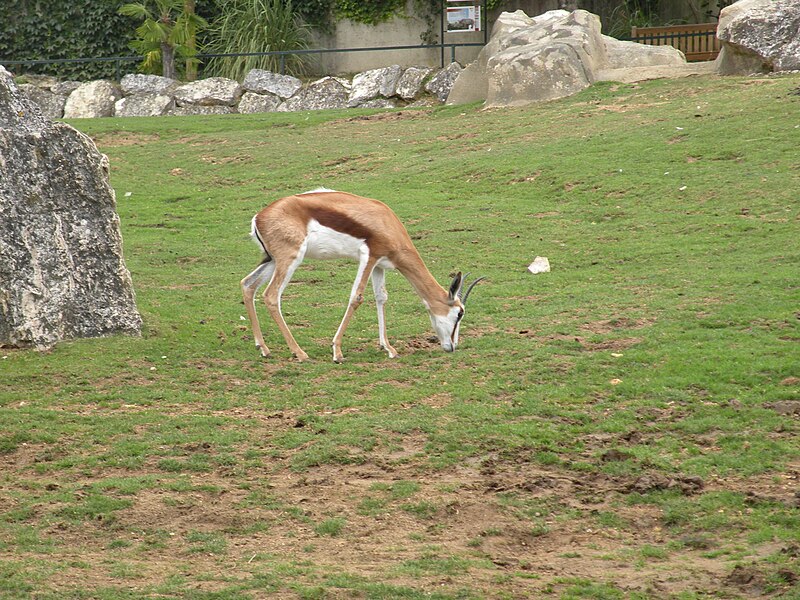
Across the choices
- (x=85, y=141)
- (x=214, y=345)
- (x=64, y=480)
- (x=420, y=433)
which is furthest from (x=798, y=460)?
(x=85, y=141)

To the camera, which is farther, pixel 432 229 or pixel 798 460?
pixel 432 229

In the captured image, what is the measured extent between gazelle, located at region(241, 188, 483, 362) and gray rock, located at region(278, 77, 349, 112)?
50.4 feet

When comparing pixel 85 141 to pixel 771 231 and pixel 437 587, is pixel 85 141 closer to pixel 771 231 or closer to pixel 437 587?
pixel 437 587

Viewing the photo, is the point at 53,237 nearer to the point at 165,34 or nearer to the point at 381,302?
the point at 381,302

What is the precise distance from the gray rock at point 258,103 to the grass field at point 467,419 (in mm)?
10147

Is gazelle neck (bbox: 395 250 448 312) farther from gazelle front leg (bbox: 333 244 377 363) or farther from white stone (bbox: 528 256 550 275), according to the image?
white stone (bbox: 528 256 550 275)

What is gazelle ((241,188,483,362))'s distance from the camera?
8.05m

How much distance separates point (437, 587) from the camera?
4.32 meters

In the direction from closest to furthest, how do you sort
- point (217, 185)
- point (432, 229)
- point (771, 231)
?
point (771, 231) < point (432, 229) < point (217, 185)

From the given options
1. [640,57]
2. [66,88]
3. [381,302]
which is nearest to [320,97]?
[66,88]

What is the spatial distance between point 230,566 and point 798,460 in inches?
126

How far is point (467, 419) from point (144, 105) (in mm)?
18426

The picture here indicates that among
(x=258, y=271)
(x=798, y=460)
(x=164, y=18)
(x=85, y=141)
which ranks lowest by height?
(x=798, y=460)

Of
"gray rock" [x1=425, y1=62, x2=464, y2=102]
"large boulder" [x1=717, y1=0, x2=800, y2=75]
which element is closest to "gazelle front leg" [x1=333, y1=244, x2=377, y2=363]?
"large boulder" [x1=717, y1=0, x2=800, y2=75]
